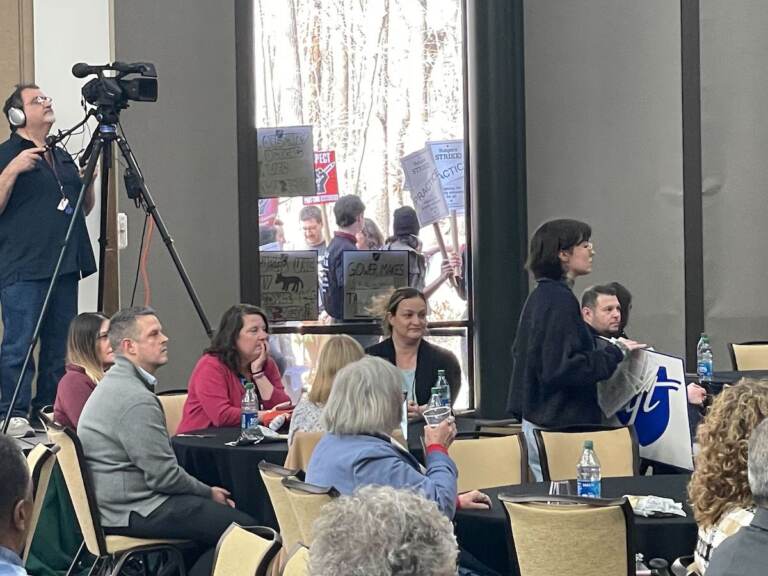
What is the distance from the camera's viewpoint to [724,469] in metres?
2.84

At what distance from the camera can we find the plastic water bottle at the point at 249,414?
499 cm

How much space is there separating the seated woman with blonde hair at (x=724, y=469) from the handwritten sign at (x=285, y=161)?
533 centimetres

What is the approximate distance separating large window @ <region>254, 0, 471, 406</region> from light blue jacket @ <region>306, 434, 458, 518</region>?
4.37 meters

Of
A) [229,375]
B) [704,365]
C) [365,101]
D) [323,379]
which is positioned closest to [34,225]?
[229,375]

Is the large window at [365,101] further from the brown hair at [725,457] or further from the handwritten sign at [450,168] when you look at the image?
the brown hair at [725,457]

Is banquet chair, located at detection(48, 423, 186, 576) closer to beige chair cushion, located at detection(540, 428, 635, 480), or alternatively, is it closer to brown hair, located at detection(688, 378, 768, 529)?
beige chair cushion, located at detection(540, 428, 635, 480)

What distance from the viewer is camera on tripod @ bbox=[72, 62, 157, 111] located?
6.04m

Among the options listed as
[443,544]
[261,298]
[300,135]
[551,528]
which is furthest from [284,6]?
[443,544]

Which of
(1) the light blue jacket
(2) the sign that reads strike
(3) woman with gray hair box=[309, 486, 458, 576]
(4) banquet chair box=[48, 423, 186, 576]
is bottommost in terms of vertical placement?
(4) banquet chair box=[48, 423, 186, 576]

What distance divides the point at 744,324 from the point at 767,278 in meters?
0.32

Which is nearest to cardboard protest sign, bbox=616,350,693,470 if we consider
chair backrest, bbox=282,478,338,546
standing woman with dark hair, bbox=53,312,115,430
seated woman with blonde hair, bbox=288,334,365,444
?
seated woman with blonde hair, bbox=288,334,365,444

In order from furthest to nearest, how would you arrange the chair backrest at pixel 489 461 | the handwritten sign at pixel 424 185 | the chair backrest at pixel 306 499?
the handwritten sign at pixel 424 185
the chair backrest at pixel 489 461
the chair backrest at pixel 306 499

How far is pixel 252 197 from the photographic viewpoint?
8.00 m

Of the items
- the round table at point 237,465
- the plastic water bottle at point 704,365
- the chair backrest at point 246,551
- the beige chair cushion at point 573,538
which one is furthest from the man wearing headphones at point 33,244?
the beige chair cushion at point 573,538
